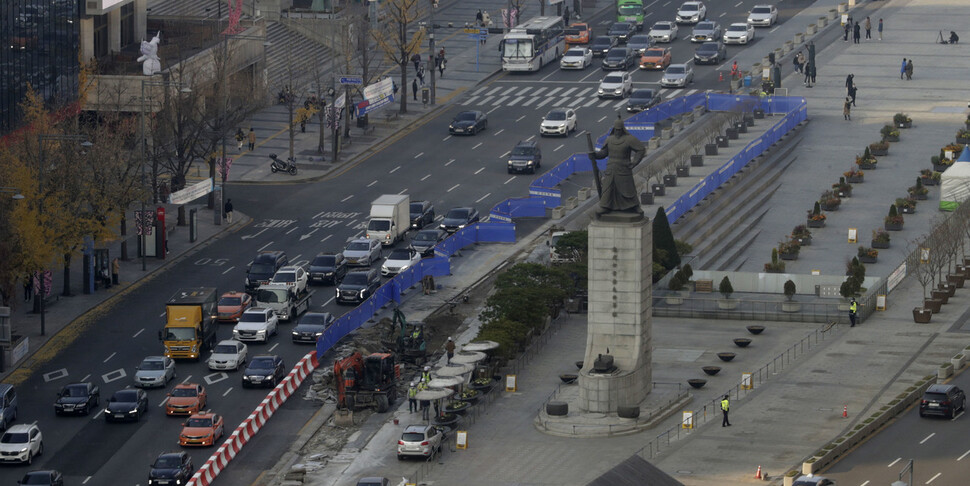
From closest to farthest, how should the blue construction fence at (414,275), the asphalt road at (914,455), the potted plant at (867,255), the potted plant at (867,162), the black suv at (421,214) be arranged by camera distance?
the asphalt road at (914,455), the blue construction fence at (414,275), the potted plant at (867,255), the black suv at (421,214), the potted plant at (867,162)

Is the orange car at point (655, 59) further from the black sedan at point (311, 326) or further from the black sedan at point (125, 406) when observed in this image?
the black sedan at point (125, 406)

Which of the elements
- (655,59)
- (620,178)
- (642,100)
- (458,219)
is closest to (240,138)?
(458,219)

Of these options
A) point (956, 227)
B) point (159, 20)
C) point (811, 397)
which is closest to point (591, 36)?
point (159, 20)

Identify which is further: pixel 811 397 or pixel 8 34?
pixel 8 34

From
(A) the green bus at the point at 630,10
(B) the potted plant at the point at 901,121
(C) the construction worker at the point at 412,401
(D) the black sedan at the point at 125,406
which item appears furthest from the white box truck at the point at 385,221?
(A) the green bus at the point at 630,10

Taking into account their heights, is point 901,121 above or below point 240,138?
above

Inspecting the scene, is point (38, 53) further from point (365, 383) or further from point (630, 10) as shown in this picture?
point (630, 10)

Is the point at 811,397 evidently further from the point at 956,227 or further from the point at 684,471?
the point at 956,227
